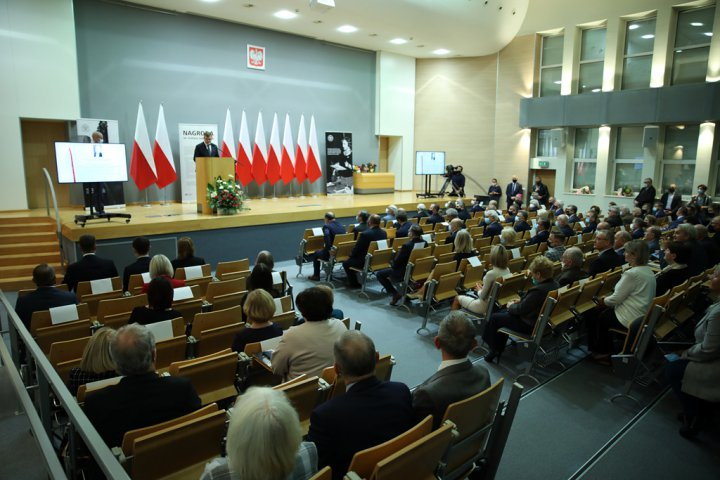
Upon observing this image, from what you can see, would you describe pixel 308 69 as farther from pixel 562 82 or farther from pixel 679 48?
pixel 679 48

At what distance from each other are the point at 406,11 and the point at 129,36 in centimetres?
660

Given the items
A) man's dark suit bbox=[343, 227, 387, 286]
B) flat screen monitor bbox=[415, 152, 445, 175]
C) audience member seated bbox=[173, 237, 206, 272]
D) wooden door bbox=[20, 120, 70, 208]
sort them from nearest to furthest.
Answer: audience member seated bbox=[173, 237, 206, 272] → man's dark suit bbox=[343, 227, 387, 286] → wooden door bbox=[20, 120, 70, 208] → flat screen monitor bbox=[415, 152, 445, 175]

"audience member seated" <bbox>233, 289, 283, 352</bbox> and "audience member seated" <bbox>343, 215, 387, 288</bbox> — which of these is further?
"audience member seated" <bbox>343, 215, 387, 288</bbox>

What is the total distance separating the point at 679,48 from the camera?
13250 millimetres

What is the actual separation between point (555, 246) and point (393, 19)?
8739 millimetres

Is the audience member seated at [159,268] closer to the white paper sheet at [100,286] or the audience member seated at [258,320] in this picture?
the white paper sheet at [100,286]

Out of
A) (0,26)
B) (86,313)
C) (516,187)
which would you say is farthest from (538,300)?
(516,187)

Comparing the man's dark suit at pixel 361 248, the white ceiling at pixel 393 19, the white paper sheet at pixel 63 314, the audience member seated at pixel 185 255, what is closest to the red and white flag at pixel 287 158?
the white ceiling at pixel 393 19

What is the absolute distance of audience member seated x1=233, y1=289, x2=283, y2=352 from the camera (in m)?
3.46

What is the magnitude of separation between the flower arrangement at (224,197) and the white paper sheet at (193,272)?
3.62 m

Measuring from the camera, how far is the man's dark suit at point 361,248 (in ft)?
23.7

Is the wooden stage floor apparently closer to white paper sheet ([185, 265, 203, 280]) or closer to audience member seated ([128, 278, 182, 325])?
white paper sheet ([185, 265, 203, 280])

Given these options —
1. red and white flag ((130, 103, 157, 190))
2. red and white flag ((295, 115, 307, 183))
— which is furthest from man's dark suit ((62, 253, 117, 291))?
red and white flag ((295, 115, 307, 183))

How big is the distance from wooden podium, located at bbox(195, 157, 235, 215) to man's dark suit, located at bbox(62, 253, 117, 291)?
151 inches
